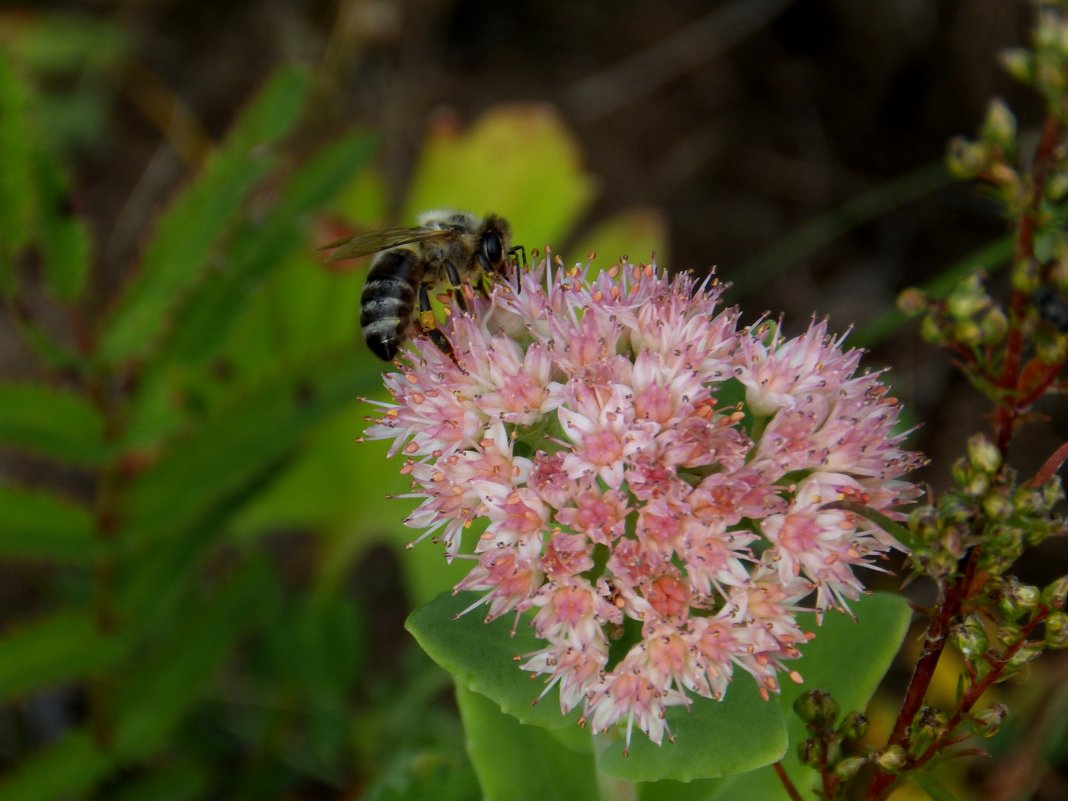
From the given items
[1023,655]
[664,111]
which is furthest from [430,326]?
[664,111]

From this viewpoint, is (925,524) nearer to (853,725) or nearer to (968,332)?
(968,332)

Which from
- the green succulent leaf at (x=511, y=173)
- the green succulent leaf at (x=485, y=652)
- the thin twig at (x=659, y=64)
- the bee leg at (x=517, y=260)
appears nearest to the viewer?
the green succulent leaf at (x=485, y=652)

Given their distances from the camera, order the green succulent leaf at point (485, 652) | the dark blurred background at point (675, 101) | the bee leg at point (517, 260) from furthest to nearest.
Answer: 1. the dark blurred background at point (675, 101)
2. the bee leg at point (517, 260)
3. the green succulent leaf at point (485, 652)

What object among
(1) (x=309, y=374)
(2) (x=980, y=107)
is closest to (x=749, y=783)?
(1) (x=309, y=374)

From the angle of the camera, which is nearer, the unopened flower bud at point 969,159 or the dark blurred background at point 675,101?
the unopened flower bud at point 969,159

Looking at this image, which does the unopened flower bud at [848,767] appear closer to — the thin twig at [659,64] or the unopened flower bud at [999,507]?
the unopened flower bud at [999,507]

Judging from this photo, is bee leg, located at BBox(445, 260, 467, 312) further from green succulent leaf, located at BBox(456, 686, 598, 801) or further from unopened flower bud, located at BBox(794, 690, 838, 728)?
unopened flower bud, located at BBox(794, 690, 838, 728)

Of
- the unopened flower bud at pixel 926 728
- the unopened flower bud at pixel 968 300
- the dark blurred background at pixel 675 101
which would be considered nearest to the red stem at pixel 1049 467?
the unopened flower bud at pixel 968 300

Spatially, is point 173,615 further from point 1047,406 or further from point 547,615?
point 1047,406
